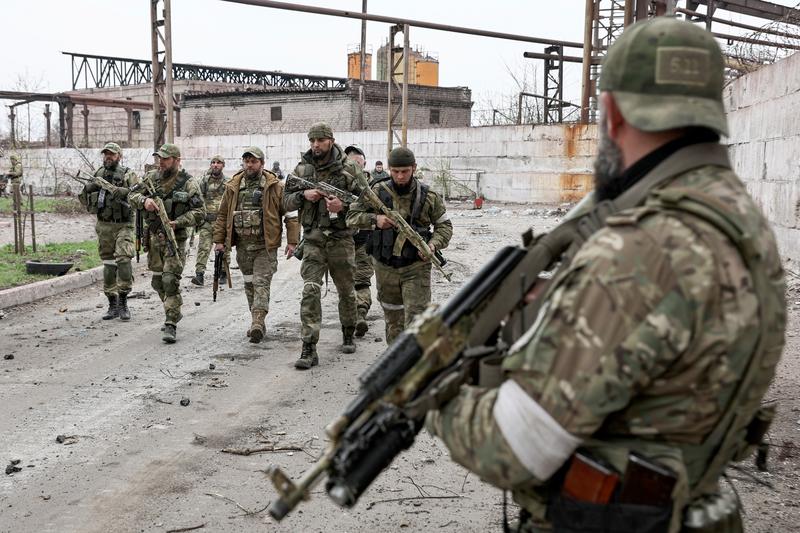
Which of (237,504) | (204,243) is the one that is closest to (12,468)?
(237,504)

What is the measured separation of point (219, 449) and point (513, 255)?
3372 millimetres

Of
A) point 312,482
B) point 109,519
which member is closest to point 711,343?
point 312,482

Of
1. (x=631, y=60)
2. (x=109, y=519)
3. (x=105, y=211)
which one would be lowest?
(x=109, y=519)

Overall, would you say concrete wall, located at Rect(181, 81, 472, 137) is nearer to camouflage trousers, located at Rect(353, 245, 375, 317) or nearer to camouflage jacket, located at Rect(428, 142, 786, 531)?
camouflage trousers, located at Rect(353, 245, 375, 317)

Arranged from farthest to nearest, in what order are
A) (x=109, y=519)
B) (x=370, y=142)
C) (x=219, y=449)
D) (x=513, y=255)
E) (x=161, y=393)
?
(x=370, y=142)
(x=161, y=393)
(x=219, y=449)
(x=109, y=519)
(x=513, y=255)

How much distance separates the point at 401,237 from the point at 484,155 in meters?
16.2

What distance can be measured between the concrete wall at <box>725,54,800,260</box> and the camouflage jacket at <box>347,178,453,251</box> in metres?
3.86

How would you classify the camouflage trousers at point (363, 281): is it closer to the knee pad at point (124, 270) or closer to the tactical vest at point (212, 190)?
the knee pad at point (124, 270)

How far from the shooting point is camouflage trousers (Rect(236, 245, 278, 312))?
770 centimetres

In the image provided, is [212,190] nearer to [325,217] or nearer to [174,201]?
[174,201]

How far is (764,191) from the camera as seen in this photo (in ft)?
27.8

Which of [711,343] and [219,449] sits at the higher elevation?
[711,343]

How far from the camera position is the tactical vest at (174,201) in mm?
8117

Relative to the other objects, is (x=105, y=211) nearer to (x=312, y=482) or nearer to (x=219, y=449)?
(x=219, y=449)
